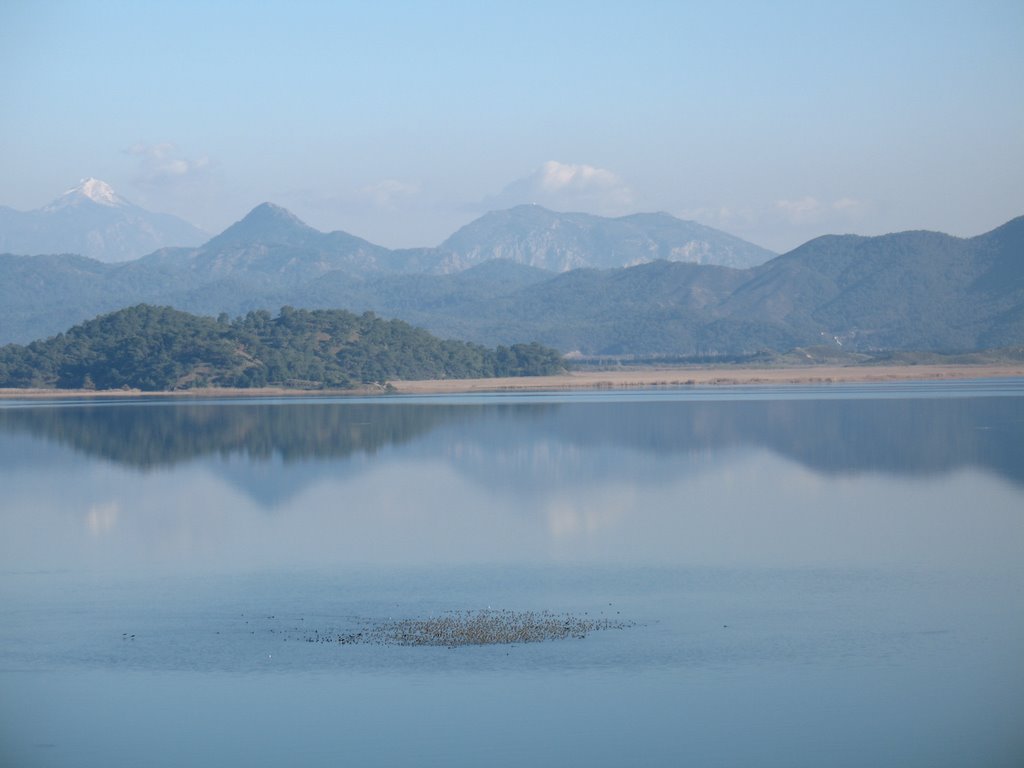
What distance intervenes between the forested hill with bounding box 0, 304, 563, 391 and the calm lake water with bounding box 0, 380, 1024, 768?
180 ft

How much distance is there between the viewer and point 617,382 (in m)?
104

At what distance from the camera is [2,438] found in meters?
51.0

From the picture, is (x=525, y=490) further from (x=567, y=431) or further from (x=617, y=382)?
(x=617, y=382)

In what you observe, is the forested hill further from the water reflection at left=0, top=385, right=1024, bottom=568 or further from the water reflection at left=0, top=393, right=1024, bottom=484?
the water reflection at left=0, top=385, right=1024, bottom=568

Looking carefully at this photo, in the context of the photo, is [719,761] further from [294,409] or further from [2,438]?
[294,409]

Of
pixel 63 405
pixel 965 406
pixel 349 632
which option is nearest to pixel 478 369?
pixel 63 405

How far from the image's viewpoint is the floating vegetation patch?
55.3 feet

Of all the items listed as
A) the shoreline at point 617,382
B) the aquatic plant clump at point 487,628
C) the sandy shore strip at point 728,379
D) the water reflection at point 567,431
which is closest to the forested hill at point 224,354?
the shoreline at point 617,382

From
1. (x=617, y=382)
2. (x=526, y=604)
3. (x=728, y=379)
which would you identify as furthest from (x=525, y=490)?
(x=728, y=379)

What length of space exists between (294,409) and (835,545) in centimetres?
4821

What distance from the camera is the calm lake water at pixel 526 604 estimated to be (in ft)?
44.6

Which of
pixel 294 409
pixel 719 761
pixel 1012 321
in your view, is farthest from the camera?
pixel 1012 321

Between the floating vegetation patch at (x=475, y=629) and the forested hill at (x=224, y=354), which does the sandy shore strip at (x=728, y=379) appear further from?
the floating vegetation patch at (x=475, y=629)

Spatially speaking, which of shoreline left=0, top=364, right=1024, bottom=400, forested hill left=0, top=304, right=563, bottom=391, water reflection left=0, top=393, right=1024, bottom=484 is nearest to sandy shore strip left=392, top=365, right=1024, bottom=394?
shoreline left=0, top=364, right=1024, bottom=400
